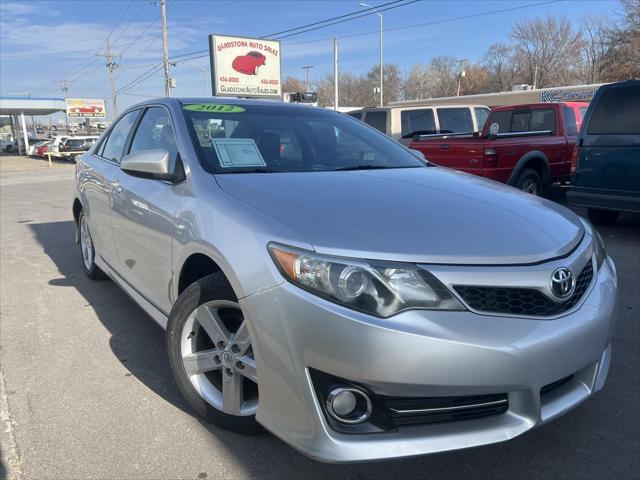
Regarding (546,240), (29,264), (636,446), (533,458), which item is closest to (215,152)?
(546,240)

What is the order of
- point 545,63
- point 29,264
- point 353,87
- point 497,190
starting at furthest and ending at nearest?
point 353,87 → point 545,63 → point 29,264 → point 497,190

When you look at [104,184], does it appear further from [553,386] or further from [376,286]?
[553,386]

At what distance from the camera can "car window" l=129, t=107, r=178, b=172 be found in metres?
3.15

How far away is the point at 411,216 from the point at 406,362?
685 millimetres

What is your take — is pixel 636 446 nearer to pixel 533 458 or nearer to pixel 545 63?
pixel 533 458

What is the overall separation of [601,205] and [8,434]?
6670 millimetres

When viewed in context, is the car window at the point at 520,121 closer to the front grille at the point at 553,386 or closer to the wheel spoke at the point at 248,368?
the front grille at the point at 553,386

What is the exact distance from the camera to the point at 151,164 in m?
2.81

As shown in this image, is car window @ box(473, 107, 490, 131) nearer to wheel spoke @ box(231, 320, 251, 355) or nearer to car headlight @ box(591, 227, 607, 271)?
car headlight @ box(591, 227, 607, 271)

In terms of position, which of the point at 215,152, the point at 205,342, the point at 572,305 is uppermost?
the point at 215,152

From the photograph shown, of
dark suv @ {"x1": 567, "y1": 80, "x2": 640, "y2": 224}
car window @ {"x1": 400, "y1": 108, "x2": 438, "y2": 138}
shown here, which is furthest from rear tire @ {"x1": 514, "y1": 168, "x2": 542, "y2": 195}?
car window @ {"x1": 400, "y1": 108, "x2": 438, "y2": 138}

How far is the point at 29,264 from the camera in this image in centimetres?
607

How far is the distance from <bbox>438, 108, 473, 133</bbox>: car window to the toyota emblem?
32.1 feet

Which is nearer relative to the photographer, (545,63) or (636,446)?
(636,446)
